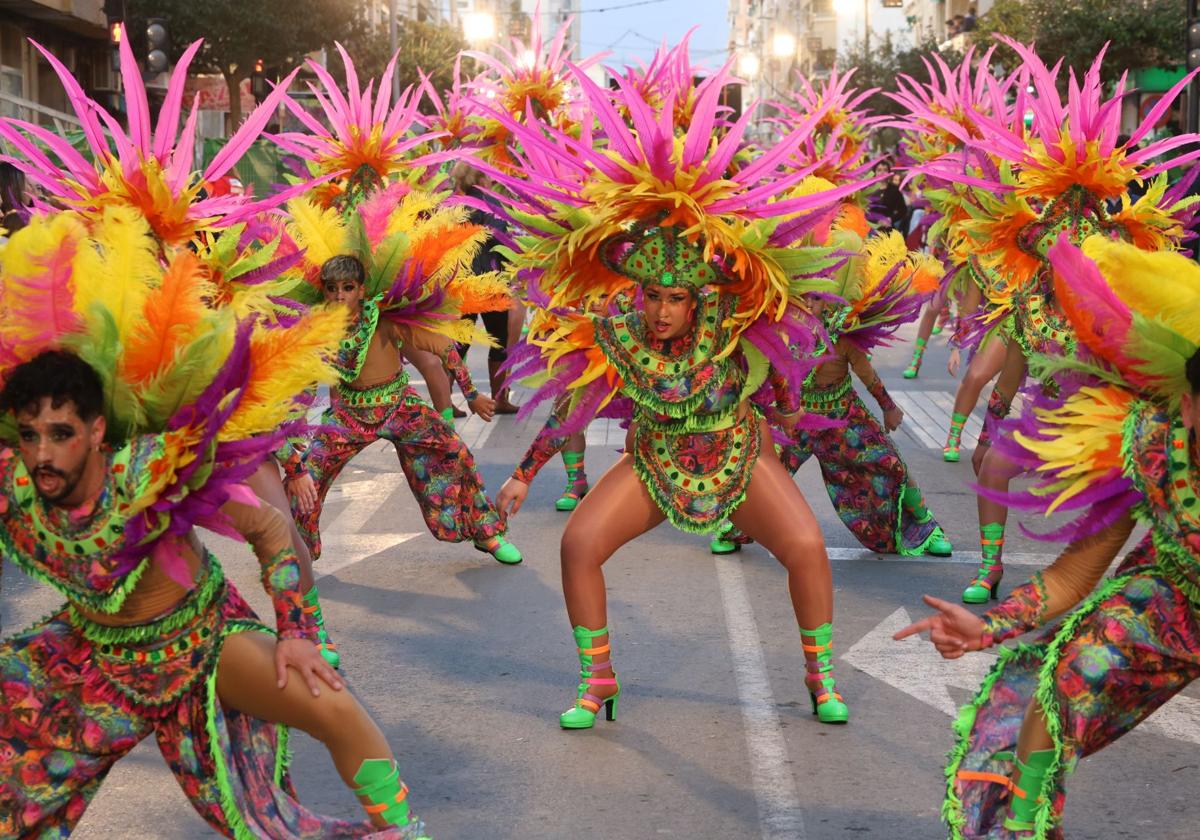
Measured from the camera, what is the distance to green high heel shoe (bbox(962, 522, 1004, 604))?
7832 millimetres

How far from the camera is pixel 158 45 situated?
66.5 feet

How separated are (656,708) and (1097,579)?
2.38 meters

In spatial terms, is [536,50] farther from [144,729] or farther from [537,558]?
[144,729]

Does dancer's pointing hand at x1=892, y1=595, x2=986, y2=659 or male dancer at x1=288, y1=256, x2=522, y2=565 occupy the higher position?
dancer's pointing hand at x1=892, y1=595, x2=986, y2=659

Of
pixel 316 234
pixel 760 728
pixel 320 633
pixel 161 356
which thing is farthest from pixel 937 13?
pixel 161 356

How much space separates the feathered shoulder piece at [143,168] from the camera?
6801mm

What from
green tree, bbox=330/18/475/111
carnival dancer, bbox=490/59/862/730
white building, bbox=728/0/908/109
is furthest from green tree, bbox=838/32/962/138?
carnival dancer, bbox=490/59/862/730

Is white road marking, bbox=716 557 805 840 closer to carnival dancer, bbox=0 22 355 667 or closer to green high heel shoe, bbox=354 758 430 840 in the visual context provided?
green high heel shoe, bbox=354 758 430 840

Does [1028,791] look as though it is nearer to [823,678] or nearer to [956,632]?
[956,632]

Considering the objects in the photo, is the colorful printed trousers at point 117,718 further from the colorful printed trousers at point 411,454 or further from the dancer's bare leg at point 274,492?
the colorful printed trousers at point 411,454

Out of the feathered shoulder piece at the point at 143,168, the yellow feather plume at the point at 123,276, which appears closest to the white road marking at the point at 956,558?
the feathered shoulder piece at the point at 143,168

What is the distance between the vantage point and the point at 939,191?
11.5 m

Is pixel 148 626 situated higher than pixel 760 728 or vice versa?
pixel 148 626

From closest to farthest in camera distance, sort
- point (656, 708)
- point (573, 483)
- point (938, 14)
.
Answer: point (656, 708), point (573, 483), point (938, 14)
